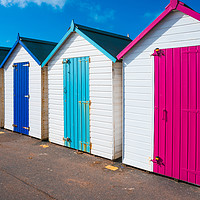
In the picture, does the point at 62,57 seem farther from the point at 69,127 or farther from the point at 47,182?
the point at 47,182

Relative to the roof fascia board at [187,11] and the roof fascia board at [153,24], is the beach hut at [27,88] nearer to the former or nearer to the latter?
the roof fascia board at [153,24]

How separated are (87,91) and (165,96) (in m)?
2.33

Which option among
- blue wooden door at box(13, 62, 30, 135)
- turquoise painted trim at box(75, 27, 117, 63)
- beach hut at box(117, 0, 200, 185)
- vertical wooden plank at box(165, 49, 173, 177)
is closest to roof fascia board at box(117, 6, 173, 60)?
beach hut at box(117, 0, 200, 185)

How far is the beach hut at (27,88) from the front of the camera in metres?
8.35

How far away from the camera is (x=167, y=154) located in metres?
5.09

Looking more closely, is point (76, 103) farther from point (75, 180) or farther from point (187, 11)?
point (187, 11)

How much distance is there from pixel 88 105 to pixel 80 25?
2.21 metres

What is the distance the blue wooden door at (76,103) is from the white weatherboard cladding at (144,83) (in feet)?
4.28

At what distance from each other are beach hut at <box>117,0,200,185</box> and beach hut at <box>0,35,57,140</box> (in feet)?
11.4

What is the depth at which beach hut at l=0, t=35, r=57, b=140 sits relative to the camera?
8.35m

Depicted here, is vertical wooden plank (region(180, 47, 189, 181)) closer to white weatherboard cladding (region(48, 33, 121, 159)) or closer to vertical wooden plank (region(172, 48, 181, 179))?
vertical wooden plank (region(172, 48, 181, 179))

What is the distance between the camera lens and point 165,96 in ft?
16.7

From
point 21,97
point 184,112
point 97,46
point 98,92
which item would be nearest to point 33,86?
point 21,97

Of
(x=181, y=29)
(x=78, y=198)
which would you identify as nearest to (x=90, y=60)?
(x=181, y=29)
